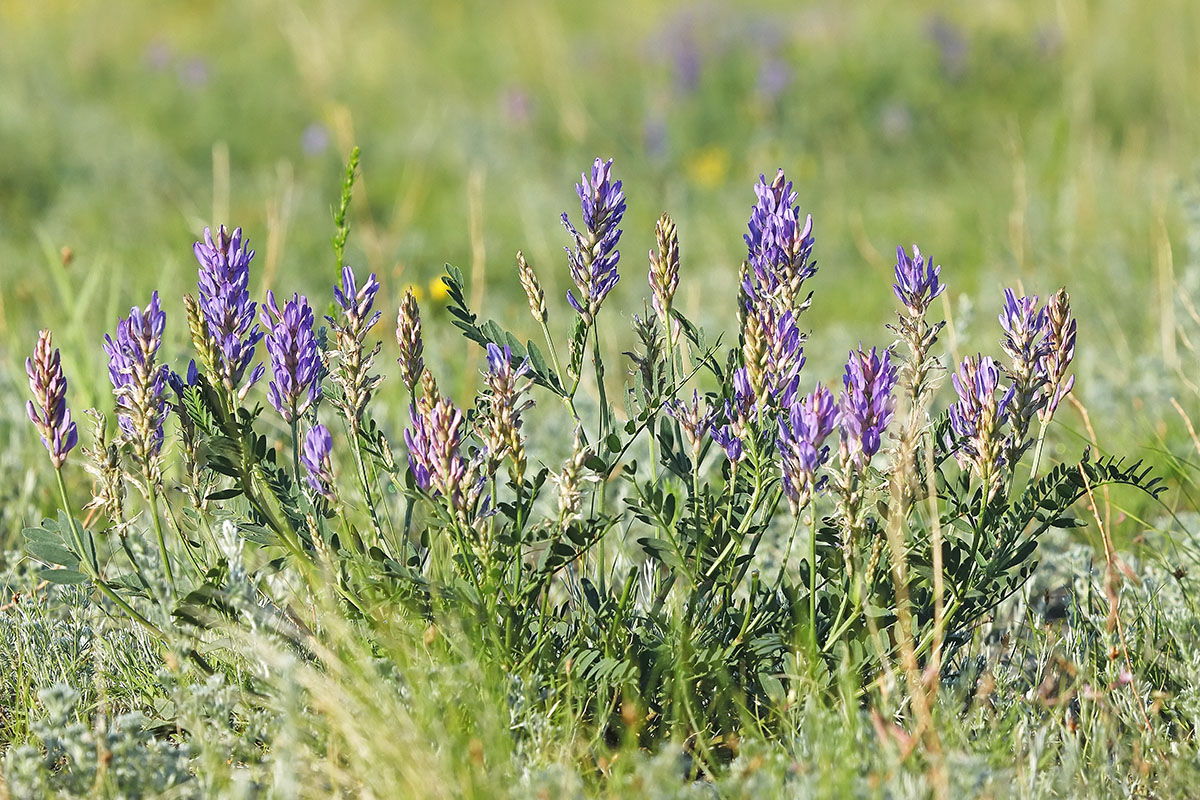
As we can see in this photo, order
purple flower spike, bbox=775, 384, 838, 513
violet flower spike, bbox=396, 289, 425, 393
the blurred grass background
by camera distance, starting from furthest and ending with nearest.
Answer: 1. the blurred grass background
2. violet flower spike, bbox=396, 289, 425, 393
3. purple flower spike, bbox=775, 384, 838, 513

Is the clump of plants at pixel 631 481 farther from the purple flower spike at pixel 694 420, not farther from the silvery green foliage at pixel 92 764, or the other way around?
the silvery green foliage at pixel 92 764

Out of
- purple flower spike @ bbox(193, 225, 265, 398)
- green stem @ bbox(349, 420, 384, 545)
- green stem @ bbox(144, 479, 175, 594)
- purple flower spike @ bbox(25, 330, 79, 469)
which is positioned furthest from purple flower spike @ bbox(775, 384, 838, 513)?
purple flower spike @ bbox(25, 330, 79, 469)

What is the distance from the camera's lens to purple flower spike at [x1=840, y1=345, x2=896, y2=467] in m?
1.53

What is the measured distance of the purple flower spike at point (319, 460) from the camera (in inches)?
64.7

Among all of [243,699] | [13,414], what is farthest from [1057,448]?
[13,414]

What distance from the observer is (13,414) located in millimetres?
3066

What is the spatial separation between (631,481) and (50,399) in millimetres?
834

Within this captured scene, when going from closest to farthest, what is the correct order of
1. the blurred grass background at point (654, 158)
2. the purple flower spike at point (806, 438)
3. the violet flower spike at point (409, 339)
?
the purple flower spike at point (806, 438) < the violet flower spike at point (409, 339) < the blurred grass background at point (654, 158)

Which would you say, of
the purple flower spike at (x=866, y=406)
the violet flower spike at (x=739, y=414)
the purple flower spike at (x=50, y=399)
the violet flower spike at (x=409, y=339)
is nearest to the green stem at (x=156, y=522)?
the purple flower spike at (x=50, y=399)

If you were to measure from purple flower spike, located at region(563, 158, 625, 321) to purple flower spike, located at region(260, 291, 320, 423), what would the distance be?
378 millimetres

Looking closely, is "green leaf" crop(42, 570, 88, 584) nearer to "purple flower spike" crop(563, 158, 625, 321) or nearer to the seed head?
"purple flower spike" crop(563, 158, 625, 321)

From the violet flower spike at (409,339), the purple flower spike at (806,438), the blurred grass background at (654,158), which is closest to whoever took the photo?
the purple flower spike at (806,438)

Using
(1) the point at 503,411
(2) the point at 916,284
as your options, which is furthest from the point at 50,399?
(2) the point at 916,284

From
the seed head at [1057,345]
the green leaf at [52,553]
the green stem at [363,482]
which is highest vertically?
the seed head at [1057,345]
